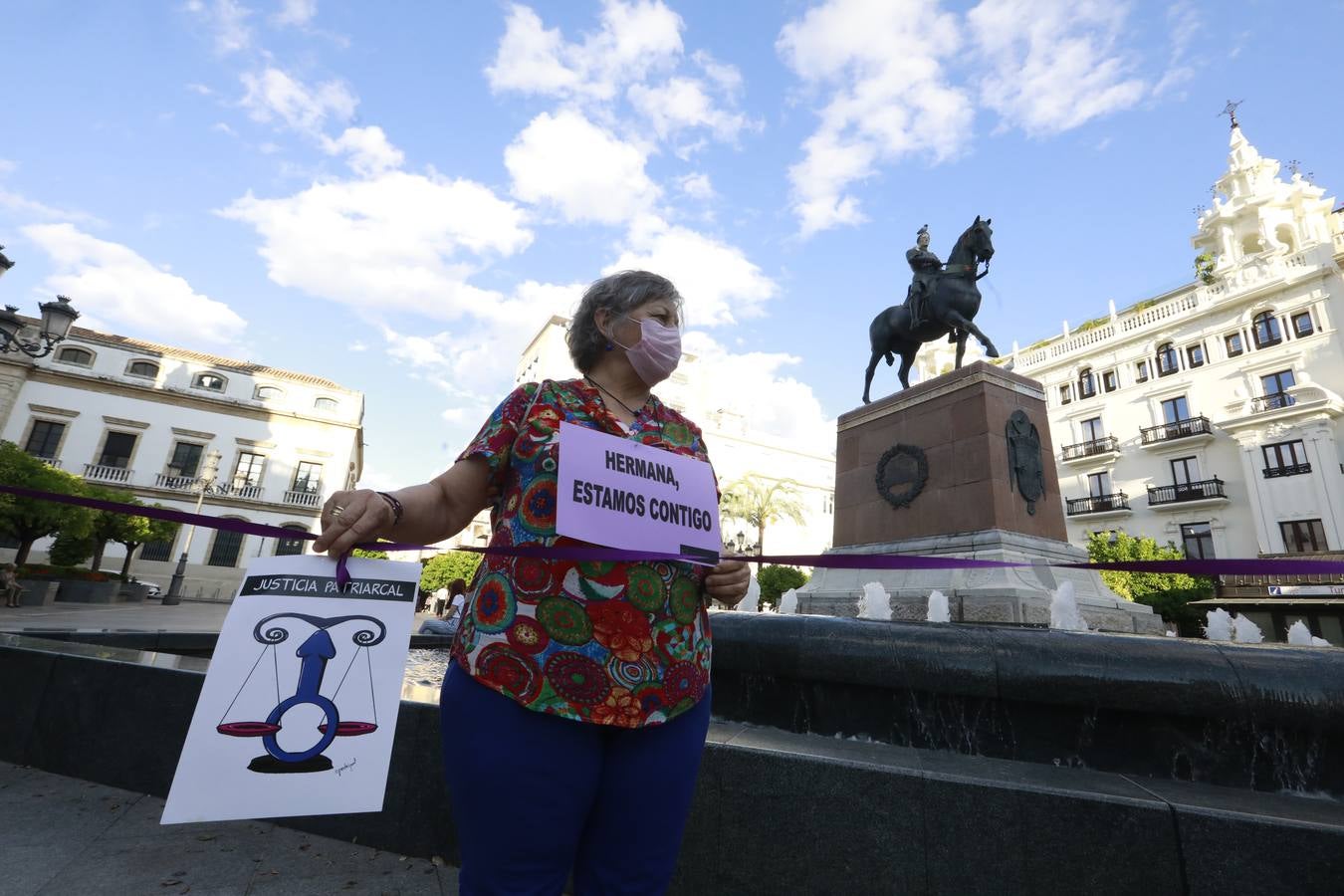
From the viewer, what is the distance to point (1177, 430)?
2680 centimetres

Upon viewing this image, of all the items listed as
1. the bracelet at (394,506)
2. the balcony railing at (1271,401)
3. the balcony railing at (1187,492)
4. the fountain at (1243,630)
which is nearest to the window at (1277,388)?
the balcony railing at (1271,401)

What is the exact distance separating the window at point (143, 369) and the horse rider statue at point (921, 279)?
41.6m

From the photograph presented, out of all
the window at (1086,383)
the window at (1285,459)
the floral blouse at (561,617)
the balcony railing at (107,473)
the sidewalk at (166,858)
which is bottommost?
the sidewalk at (166,858)

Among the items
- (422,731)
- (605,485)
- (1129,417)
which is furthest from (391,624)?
(1129,417)

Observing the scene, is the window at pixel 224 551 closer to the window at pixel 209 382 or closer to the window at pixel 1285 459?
the window at pixel 209 382

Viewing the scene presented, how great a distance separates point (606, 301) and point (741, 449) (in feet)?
198

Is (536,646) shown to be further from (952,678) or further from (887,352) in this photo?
(887,352)

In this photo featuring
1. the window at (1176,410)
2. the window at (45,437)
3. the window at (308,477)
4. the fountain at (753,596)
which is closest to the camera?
the fountain at (753,596)

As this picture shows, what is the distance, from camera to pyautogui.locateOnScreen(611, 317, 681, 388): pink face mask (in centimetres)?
169

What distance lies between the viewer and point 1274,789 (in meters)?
2.66

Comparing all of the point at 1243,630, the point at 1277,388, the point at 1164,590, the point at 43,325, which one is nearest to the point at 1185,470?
the point at 1277,388

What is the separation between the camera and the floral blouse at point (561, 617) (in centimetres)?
122

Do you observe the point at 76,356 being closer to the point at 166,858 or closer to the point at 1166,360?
the point at 166,858

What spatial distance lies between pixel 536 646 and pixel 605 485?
380 millimetres
